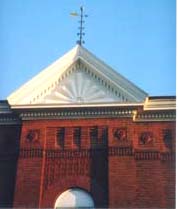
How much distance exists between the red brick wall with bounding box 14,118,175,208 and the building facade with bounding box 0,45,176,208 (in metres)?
0.02

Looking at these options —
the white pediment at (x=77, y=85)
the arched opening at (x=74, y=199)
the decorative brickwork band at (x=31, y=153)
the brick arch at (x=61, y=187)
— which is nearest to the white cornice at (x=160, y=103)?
the white pediment at (x=77, y=85)

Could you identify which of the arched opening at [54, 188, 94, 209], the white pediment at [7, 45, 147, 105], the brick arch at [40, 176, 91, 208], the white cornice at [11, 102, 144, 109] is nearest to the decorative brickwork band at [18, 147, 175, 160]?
the brick arch at [40, 176, 91, 208]

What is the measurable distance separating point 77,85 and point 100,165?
207 cm

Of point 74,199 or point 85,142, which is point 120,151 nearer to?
point 85,142

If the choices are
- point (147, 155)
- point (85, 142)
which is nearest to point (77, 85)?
point (85, 142)

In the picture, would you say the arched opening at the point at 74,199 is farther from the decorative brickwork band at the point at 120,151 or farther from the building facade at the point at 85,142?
the decorative brickwork band at the point at 120,151

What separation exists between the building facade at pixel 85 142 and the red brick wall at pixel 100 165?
0.02 meters

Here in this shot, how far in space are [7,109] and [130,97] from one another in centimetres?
292

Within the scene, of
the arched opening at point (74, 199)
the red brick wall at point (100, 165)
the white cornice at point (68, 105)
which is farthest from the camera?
the white cornice at point (68, 105)

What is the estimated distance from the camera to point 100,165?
12.1 metres

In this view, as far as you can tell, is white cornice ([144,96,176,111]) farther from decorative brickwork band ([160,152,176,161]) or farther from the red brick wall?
decorative brickwork band ([160,152,176,161])

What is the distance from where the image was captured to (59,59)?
520 inches

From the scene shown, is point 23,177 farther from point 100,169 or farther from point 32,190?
point 100,169

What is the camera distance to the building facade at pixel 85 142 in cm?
1184
